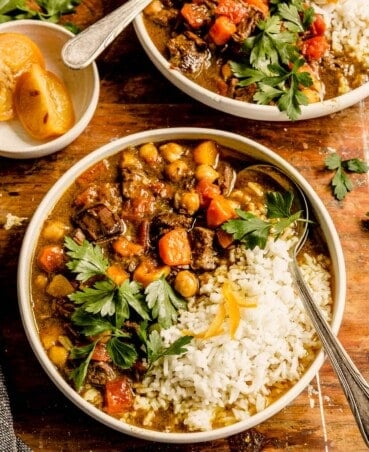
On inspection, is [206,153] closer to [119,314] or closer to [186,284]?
[186,284]

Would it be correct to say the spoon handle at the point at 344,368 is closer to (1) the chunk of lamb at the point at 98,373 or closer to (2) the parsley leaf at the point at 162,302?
(2) the parsley leaf at the point at 162,302

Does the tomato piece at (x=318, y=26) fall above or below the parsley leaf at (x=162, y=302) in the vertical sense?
above

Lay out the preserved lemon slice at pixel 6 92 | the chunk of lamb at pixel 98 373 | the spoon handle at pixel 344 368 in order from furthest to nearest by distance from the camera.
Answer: the preserved lemon slice at pixel 6 92
the chunk of lamb at pixel 98 373
the spoon handle at pixel 344 368

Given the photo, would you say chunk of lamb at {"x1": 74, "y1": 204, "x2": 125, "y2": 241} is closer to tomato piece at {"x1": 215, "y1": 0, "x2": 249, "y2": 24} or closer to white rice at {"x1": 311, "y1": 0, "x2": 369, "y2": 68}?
tomato piece at {"x1": 215, "y1": 0, "x2": 249, "y2": 24}

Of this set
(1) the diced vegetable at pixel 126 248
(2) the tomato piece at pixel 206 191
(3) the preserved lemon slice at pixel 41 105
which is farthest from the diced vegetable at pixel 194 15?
(1) the diced vegetable at pixel 126 248

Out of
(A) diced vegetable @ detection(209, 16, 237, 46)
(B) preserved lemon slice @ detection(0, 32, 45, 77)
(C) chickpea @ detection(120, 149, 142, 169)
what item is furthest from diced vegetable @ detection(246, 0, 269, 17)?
(B) preserved lemon slice @ detection(0, 32, 45, 77)

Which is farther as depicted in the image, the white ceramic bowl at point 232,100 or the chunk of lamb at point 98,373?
the white ceramic bowl at point 232,100

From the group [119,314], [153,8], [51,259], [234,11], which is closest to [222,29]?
[234,11]
